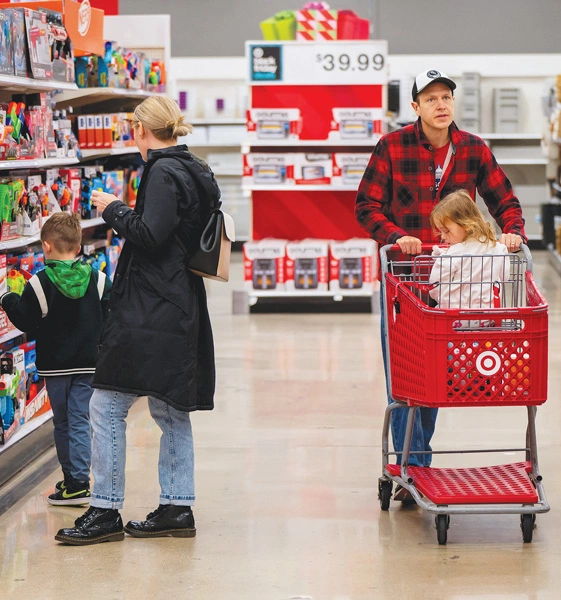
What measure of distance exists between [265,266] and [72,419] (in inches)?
199

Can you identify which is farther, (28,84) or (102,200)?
(28,84)

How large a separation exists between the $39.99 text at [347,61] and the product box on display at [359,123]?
39cm

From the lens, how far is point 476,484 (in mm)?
3775

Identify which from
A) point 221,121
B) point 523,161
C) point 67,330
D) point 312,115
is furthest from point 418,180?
point 523,161

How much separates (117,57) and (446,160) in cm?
310

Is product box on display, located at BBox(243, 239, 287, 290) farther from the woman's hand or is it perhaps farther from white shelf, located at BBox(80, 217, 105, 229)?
the woman's hand

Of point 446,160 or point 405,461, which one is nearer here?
point 405,461

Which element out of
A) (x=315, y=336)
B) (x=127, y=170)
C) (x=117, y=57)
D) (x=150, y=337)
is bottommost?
(x=315, y=336)

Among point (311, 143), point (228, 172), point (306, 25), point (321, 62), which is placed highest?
point (306, 25)

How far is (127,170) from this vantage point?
6980 mm

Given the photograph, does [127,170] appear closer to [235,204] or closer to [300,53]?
[300,53]

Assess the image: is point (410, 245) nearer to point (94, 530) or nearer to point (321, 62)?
point (94, 530)

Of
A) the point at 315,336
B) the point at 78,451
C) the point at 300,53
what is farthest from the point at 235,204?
the point at 78,451

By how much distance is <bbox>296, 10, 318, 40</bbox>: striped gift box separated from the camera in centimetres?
924
